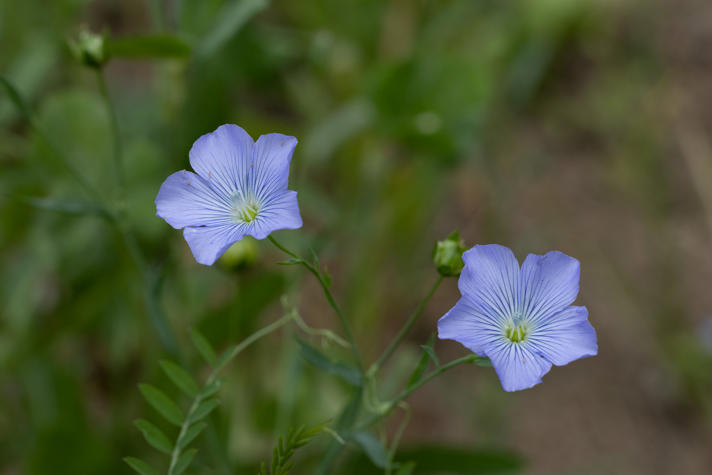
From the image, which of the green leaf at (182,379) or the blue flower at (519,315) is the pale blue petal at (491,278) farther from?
the green leaf at (182,379)

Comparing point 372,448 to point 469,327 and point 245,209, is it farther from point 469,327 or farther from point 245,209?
point 245,209

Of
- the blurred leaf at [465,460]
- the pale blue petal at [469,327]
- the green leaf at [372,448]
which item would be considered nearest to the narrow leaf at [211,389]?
the green leaf at [372,448]

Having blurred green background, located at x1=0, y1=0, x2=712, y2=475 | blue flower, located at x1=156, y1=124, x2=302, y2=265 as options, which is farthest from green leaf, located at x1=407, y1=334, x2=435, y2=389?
blurred green background, located at x1=0, y1=0, x2=712, y2=475

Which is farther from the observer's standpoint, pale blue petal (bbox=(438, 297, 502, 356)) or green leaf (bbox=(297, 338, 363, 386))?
green leaf (bbox=(297, 338, 363, 386))

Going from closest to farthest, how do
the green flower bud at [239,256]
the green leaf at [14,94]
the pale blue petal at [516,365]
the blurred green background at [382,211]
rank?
1. the pale blue petal at [516,365]
2. the green leaf at [14,94]
3. the green flower bud at [239,256]
4. the blurred green background at [382,211]

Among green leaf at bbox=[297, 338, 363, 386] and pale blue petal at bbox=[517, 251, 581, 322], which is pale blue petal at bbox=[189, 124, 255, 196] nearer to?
green leaf at bbox=[297, 338, 363, 386]

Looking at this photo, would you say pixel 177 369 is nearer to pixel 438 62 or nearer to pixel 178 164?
pixel 178 164
